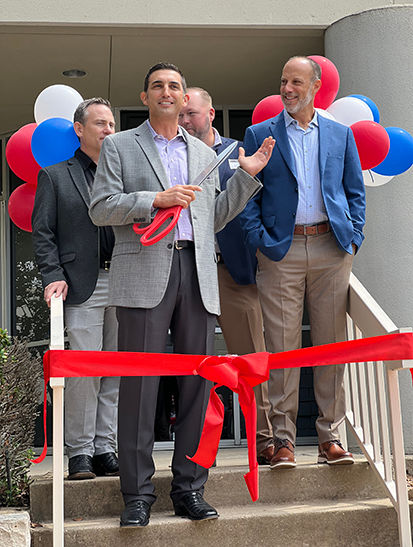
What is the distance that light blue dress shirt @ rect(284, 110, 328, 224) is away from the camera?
4520 mm

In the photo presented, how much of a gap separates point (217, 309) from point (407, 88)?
9.81ft

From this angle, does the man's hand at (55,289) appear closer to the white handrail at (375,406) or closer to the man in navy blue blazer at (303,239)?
the man in navy blue blazer at (303,239)

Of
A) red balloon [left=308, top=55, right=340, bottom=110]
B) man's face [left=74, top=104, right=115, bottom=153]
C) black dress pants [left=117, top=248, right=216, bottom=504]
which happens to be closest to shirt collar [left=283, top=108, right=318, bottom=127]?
red balloon [left=308, top=55, right=340, bottom=110]

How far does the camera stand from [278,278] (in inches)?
178

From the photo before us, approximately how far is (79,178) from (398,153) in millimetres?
1896

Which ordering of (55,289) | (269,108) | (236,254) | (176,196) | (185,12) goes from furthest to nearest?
(185,12), (269,108), (236,254), (55,289), (176,196)

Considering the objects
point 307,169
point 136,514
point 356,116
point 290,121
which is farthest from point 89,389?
point 356,116

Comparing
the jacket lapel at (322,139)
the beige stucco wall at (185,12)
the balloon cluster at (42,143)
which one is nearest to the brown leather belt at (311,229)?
the jacket lapel at (322,139)

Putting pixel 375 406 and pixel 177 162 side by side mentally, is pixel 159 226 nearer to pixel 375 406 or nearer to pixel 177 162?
pixel 177 162

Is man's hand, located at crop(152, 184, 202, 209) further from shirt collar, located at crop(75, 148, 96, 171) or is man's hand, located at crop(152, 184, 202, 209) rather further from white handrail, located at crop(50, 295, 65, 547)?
shirt collar, located at crop(75, 148, 96, 171)

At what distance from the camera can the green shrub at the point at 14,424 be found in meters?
4.53

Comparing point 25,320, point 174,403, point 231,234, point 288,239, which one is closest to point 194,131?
point 231,234

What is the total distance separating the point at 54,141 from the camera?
15.5 feet

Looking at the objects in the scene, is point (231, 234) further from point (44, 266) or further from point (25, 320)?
point (25, 320)
